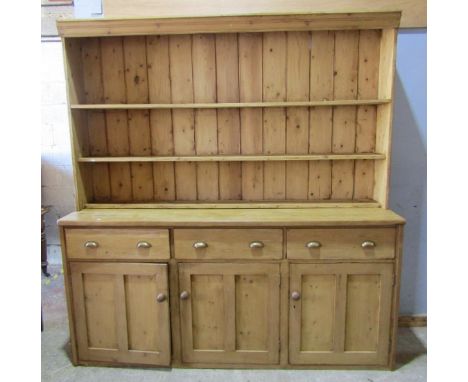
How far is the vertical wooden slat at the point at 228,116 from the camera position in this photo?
2131mm

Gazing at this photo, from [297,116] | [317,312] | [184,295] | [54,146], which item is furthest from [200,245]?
[54,146]

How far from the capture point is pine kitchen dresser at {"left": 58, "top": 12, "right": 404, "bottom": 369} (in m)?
1.88

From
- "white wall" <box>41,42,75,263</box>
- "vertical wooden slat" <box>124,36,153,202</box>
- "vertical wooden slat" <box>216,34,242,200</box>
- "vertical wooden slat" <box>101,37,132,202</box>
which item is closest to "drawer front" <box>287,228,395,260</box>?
"vertical wooden slat" <box>216,34,242,200</box>

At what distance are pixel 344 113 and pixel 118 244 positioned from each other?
1533mm

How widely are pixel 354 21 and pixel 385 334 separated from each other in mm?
1689

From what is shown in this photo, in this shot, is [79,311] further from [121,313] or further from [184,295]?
[184,295]

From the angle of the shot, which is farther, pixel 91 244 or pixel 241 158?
pixel 241 158

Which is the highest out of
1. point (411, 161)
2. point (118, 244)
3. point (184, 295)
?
point (411, 161)

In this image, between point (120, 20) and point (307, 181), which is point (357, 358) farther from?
point (120, 20)

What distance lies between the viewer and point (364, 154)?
2100 mm

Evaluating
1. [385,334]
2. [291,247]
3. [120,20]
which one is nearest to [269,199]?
[291,247]

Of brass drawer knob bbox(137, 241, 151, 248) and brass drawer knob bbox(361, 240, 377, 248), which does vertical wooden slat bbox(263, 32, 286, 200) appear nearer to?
brass drawer knob bbox(361, 240, 377, 248)

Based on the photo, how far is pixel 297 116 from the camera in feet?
7.16
